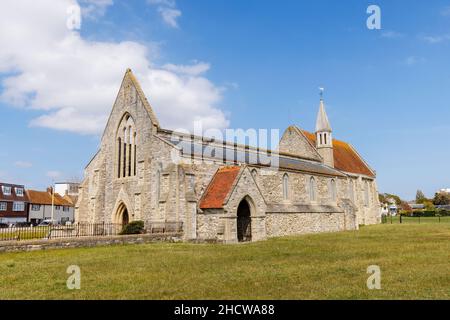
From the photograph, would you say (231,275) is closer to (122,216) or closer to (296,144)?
(122,216)

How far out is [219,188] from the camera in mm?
25516

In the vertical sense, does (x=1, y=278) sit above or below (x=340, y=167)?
below

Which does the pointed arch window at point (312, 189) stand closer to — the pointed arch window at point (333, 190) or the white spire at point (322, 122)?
the pointed arch window at point (333, 190)

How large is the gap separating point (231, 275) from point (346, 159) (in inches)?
1718

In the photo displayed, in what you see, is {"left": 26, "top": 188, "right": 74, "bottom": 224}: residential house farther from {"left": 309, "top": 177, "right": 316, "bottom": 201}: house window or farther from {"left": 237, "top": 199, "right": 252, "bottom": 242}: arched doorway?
{"left": 309, "top": 177, "right": 316, "bottom": 201}: house window

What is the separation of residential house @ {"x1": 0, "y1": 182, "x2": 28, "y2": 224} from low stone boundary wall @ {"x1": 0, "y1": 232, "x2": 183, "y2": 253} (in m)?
49.7

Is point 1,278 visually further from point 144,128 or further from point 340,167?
point 340,167

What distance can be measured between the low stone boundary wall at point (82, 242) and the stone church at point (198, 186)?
4.76 ft

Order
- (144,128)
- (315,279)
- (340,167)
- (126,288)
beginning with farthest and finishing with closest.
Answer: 1. (340,167)
2. (144,128)
3. (315,279)
4. (126,288)

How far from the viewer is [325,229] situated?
3653 centimetres

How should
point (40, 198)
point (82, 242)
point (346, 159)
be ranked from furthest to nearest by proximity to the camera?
point (40, 198) → point (346, 159) → point (82, 242)

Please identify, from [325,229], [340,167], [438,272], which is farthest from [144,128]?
[340,167]

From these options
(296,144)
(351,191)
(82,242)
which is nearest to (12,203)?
(296,144)
